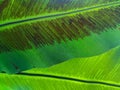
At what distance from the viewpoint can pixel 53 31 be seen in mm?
599

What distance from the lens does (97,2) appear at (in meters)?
0.63

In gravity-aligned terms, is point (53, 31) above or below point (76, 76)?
above

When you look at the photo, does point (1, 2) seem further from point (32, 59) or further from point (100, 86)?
point (100, 86)

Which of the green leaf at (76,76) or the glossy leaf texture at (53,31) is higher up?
the glossy leaf texture at (53,31)

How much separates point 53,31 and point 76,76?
127mm

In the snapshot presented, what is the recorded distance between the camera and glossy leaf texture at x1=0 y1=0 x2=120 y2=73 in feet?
1.93

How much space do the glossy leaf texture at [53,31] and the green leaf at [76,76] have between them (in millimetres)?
29

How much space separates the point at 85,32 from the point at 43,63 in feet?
0.37

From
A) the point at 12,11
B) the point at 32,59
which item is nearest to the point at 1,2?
the point at 12,11

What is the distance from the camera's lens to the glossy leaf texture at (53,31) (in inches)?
23.1

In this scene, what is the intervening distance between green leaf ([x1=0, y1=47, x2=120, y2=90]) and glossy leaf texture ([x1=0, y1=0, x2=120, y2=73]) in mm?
29

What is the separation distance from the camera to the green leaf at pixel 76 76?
61 centimetres

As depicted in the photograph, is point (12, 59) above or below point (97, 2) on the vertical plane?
below

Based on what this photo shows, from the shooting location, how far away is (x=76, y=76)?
2.15 feet
